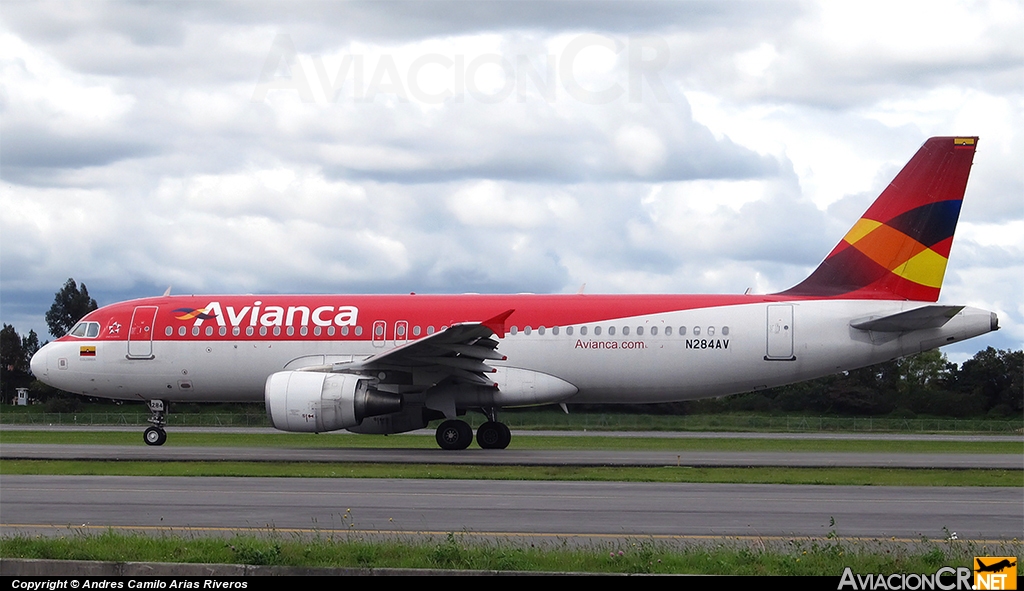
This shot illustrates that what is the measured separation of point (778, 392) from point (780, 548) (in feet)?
145

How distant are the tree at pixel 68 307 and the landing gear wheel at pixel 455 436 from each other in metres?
75.8

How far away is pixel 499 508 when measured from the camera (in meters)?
13.6

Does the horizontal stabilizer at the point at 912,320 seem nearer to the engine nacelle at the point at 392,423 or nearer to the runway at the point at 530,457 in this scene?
the runway at the point at 530,457

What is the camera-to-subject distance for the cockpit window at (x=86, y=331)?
90.9 ft

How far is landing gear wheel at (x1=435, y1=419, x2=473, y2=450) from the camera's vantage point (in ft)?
81.4

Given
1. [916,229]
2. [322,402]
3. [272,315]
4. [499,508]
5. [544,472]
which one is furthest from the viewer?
[272,315]

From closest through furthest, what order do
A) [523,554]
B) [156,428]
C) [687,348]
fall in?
[523,554] < [687,348] < [156,428]

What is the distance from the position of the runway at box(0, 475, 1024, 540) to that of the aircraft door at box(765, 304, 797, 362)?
27.3 ft

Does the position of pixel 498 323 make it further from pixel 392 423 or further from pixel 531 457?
pixel 392 423

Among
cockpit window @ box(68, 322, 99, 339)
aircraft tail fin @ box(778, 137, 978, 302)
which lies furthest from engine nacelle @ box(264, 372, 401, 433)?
aircraft tail fin @ box(778, 137, 978, 302)

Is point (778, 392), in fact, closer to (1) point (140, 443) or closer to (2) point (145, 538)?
(1) point (140, 443)

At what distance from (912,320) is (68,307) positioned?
86635 millimetres

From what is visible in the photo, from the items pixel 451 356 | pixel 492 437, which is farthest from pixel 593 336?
pixel 451 356

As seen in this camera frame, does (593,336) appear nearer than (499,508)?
No
